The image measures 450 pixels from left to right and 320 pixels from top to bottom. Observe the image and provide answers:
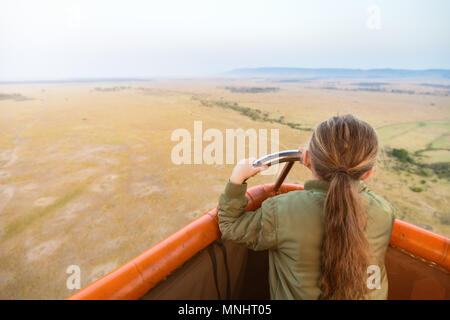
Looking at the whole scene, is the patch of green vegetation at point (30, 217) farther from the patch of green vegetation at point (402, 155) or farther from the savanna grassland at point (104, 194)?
the patch of green vegetation at point (402, 155)

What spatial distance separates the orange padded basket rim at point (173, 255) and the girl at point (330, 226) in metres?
0.14

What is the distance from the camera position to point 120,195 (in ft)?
17.7

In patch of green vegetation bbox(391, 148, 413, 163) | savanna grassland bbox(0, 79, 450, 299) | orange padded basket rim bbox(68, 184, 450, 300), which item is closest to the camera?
orange padded basket rim bbox(68, 184, 450, 300)

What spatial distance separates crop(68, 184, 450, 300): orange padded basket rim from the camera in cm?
88

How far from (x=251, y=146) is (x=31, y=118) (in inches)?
521

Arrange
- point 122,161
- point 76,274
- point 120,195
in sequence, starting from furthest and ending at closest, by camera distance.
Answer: point 122,161
point 120,195
point 76,274

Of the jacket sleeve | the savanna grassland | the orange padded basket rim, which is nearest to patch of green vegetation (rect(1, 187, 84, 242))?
the savanna grassland

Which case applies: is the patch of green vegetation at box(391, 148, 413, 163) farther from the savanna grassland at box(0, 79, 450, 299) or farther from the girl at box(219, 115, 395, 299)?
the girl at box(219, 115, 395, 299)

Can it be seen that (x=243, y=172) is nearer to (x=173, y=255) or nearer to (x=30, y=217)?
(x=173, y=255)

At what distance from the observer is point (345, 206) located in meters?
0.94

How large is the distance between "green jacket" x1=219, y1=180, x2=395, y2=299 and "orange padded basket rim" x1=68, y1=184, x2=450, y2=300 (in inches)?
4.7

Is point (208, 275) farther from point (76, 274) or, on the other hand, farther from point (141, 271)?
point (76, 274)
